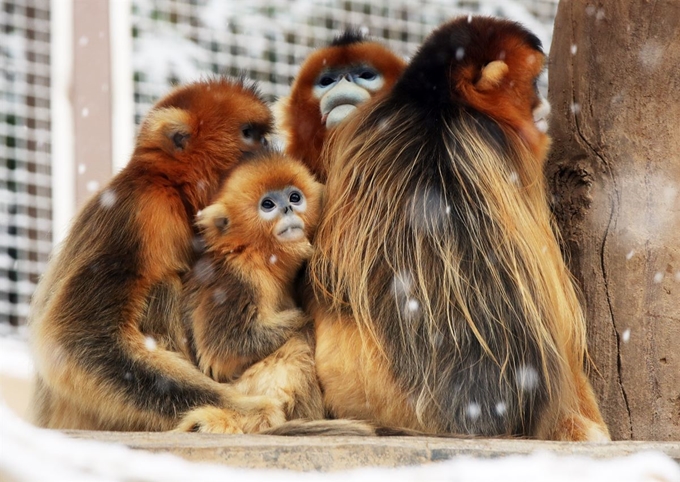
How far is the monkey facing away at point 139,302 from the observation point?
257cm

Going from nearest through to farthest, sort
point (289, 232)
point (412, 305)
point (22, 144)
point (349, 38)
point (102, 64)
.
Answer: point (412, 305), point (289, 232), point (349, 38), point (102, 64), point (22, 144)

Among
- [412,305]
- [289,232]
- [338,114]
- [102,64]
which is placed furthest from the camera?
[102,64]

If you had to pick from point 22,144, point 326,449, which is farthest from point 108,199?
point 22,144

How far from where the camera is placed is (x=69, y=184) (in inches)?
192

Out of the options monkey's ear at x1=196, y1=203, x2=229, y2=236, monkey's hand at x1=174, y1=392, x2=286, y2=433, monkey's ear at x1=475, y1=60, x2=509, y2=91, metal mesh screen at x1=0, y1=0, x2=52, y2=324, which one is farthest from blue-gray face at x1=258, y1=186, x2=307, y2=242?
metal mesh screen at x1=0, y1=0, x2=52, y2=324

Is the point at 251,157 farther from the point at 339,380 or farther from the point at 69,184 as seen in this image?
the point at 69,184

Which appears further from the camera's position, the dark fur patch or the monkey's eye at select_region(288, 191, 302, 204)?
the monkey's eye at select_region(288, 191, 302, 204)

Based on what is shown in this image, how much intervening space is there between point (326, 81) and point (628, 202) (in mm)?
1057

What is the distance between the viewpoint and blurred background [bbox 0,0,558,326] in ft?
16.0

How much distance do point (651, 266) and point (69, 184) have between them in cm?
299

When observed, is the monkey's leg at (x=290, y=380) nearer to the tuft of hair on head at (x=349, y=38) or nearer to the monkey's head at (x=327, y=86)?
the monkey's head at (x=327, y=86)

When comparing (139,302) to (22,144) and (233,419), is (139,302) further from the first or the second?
(22,144)

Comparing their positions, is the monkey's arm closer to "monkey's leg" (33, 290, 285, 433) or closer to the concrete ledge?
"monkey's leg" (33, 290, 285, 433)

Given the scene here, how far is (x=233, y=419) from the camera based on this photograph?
8.25 ft
